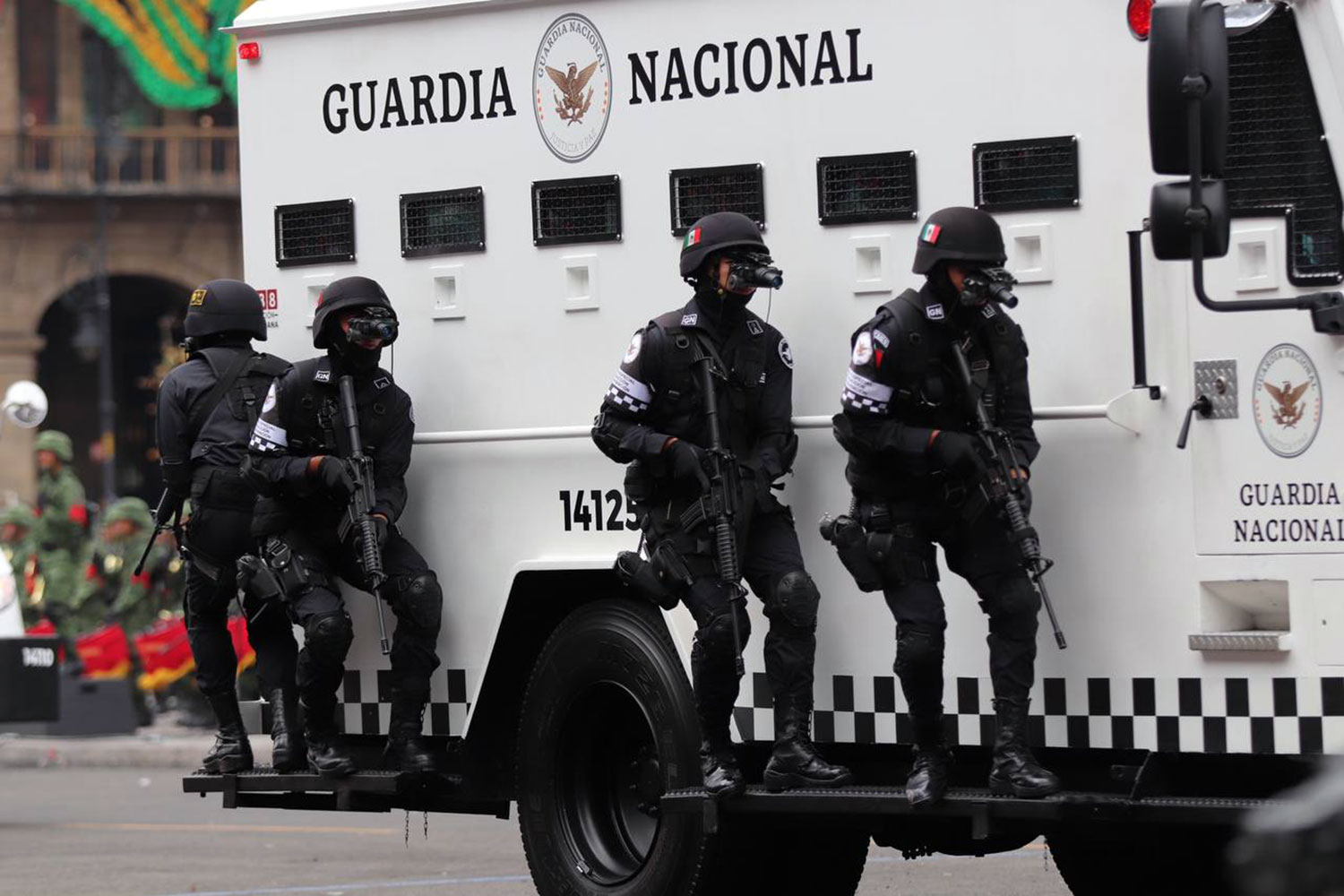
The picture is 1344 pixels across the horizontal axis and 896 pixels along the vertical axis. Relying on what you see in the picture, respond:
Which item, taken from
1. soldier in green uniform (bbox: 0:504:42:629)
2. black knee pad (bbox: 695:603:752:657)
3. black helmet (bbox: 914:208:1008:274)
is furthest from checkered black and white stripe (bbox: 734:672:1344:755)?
soldier in green uniform (bbox: 0:504:42:629)

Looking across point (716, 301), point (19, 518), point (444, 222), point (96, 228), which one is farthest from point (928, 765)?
point (96, 228)

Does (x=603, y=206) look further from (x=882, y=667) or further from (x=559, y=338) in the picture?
(x=882, y=667)

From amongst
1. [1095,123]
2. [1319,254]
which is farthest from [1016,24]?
[1319,254]

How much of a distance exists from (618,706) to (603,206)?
5.11ft

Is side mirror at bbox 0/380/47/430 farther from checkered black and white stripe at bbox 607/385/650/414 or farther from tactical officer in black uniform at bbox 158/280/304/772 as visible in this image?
checkered black and white stripe at bbox 607/385/650/414

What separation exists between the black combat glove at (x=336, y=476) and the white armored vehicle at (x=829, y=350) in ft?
1.30

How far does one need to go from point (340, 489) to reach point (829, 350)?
1729 mm

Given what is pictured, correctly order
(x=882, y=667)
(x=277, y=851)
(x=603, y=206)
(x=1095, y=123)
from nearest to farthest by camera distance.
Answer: (x=1095, y=123) < (x=882, y=667) < (x=603, y=206) < (x=277, y=851)

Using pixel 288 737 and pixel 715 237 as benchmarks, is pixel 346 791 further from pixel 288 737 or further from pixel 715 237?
pixel 715 237

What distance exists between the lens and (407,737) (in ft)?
28.8

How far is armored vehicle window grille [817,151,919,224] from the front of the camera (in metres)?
7.73

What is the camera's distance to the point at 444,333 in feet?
29.5

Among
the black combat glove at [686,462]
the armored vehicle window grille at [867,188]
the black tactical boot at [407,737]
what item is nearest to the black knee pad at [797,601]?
the black combat glove at [686,462]

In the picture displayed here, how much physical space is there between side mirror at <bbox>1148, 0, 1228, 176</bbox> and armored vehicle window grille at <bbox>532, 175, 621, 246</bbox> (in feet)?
7.87
